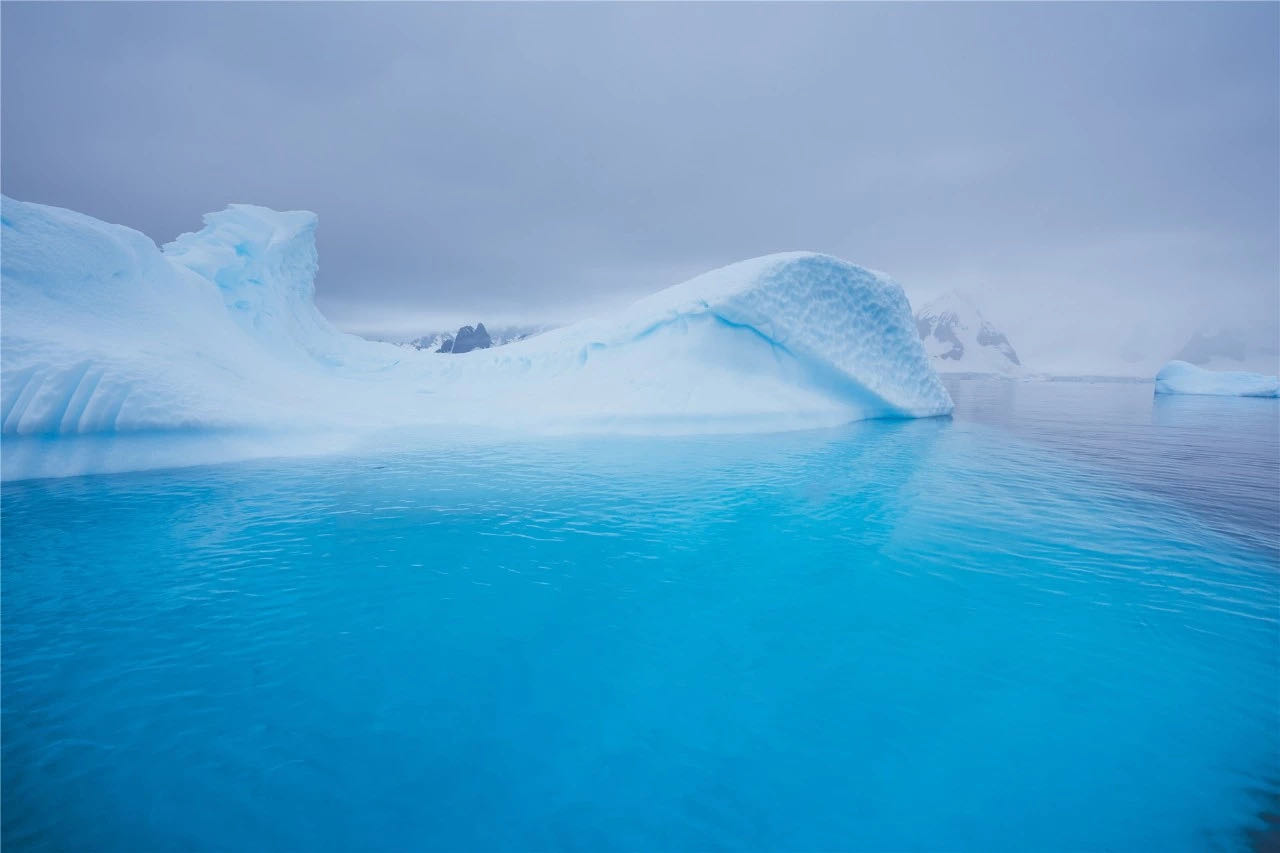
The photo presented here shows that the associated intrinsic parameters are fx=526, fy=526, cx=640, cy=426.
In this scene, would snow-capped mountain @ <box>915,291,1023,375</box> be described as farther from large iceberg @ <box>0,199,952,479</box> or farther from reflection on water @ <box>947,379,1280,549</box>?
large iceberg @ <box>0,199,952,479</box>

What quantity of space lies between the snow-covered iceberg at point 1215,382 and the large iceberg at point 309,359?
3146 cm

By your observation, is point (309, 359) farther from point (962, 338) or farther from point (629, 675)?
point (962, 338)

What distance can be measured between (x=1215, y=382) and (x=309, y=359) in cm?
5238

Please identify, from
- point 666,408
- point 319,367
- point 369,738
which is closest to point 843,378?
point 666,408

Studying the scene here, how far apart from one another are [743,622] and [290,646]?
3.13m

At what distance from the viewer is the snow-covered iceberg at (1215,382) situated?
1300 inches

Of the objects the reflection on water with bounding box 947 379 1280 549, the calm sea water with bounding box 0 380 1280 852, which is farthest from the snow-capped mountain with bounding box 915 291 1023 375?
the calm sea water with bounding box 0 380 1280 852

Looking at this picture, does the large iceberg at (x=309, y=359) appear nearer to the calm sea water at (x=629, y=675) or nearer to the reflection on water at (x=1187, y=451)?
the calm sea water at (x=629, y=675)

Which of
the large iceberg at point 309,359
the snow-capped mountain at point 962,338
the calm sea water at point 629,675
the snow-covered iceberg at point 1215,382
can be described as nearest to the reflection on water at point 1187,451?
the calm sea water at point 629,675

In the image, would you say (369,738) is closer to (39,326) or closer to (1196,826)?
(1196,826)

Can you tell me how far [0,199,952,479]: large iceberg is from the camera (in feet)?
26.2

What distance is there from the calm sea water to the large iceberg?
2030mm

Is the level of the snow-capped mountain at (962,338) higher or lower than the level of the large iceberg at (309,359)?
higher

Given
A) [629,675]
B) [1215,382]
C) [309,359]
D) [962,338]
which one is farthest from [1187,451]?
[962,338]
